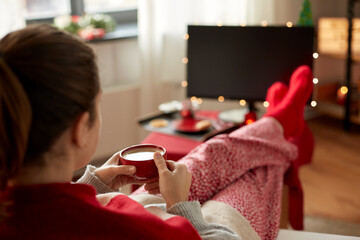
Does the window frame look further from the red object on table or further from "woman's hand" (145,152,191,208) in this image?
"woman's hand" (145,152,191,208)

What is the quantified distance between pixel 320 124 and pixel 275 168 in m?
2.03

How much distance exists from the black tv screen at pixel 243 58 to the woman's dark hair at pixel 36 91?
1.37 meters

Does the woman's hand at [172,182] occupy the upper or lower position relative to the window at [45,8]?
lower

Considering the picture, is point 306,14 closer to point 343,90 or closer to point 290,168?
point 343,90

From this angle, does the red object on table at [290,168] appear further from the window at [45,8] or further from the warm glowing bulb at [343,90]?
the warm glowing bulb at [343,90]

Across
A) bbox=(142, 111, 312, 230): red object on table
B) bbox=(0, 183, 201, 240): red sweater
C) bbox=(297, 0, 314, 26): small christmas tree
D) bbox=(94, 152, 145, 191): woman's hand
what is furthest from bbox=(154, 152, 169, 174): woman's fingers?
bbox=(297, 0, 314, 26): small christmas tree

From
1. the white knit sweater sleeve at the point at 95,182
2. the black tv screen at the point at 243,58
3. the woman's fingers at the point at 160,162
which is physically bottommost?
the white knit sweater sleeve at the point at 95,182

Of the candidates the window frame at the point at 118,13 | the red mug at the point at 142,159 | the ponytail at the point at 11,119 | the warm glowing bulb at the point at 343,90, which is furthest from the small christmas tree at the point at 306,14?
the ponytail at the point at 11,119

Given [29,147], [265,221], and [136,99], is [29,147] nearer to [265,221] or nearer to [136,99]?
[265,221]

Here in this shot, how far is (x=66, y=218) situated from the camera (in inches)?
29.9

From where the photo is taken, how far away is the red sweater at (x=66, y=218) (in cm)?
75

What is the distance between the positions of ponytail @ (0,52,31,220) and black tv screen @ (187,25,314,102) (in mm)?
1457

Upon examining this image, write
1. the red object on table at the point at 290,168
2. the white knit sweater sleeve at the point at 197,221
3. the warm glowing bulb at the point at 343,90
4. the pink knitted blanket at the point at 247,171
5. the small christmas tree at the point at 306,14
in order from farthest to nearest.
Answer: the warm glowing bulb at the point at 343,90
the small christmas tree at the point at 306,14
the red object on table at the point at 290,168
the pink knitted blanket at the point at 247,171
the white knit sweater sleeve at the point at 197,221

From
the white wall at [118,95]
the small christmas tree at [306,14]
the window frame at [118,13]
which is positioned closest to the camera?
the small christmas tree at [306,14]
